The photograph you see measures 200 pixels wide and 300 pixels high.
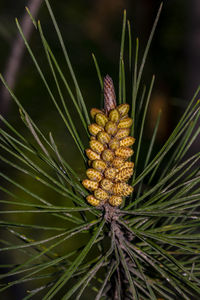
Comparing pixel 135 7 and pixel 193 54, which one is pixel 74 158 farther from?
pixel 135 7

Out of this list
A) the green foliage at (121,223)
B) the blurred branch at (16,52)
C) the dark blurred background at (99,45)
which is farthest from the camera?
the dark blurred background at (99,45)

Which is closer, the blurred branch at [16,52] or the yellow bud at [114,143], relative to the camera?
the yellow bud at [114,143]

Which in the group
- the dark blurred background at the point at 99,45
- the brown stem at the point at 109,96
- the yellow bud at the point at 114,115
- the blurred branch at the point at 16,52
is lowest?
the yellow bud at the point at 114,115

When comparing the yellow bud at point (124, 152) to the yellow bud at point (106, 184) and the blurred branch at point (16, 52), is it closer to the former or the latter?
the yellow bud at point (106, 184)

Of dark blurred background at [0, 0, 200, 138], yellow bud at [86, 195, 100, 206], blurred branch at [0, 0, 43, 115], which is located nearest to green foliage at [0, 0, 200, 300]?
yellow bud at [86, 195, 100, 206]

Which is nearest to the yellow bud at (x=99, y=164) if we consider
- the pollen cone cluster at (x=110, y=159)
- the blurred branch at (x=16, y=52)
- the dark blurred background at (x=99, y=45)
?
the pollen cone cluster at (x=110, y=159)

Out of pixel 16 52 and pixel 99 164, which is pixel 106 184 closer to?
pixel 99 164

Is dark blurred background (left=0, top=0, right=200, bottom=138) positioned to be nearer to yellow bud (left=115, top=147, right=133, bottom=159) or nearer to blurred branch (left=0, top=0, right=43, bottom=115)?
blurred branch (left=0, top=0, right=43, bottom=115)

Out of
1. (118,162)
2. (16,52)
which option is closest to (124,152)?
(118,162)
